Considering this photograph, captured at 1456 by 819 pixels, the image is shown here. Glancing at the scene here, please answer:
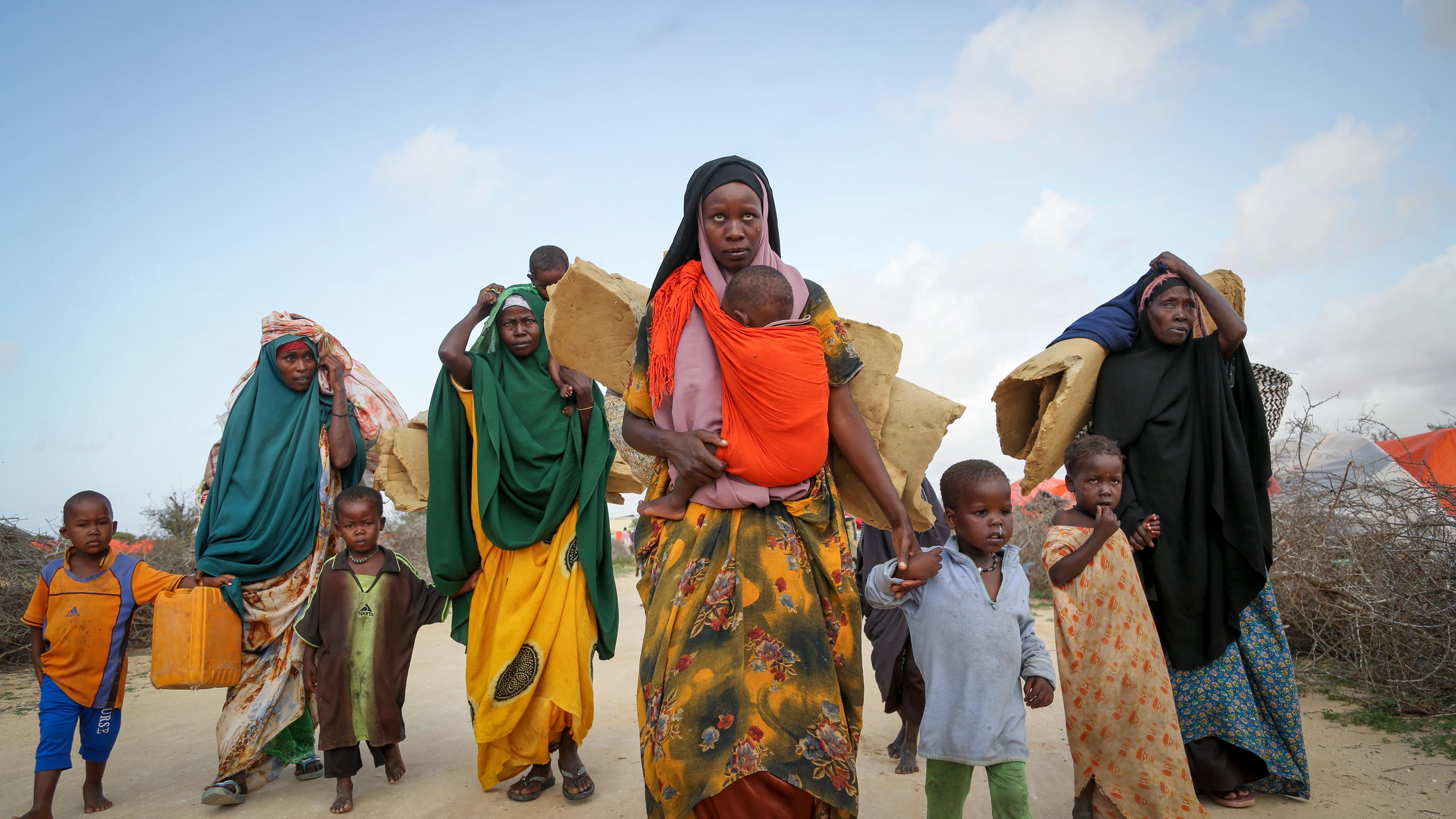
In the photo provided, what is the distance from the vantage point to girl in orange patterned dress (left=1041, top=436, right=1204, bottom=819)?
3.48 metres

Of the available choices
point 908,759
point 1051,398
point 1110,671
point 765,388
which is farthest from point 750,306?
point 908,759

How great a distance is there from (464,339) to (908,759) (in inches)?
135

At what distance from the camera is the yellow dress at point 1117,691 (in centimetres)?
A: 346

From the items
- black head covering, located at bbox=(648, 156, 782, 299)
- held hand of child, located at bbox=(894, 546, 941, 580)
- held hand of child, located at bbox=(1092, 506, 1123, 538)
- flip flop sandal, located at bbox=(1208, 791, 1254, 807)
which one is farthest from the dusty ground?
black head covering, located at bbox=(648, 156, 782, 299)

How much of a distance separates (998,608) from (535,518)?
262cm

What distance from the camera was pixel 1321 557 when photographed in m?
6.46

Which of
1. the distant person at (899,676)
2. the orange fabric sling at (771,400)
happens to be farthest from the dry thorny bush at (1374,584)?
the orange fabric sling at (771,400)

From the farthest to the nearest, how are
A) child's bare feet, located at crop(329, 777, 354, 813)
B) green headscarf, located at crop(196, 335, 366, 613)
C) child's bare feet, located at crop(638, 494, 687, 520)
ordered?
green headscarf, located at crop(196, 335, 366, 613), child's bare feet, located at crop(329, 777, 354, 813), child's bare feet, located at crop(638, 494, 687, 520)

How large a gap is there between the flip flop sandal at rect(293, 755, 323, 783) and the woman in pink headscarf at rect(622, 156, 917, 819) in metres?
3.31

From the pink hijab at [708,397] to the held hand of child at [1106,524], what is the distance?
1493 mm

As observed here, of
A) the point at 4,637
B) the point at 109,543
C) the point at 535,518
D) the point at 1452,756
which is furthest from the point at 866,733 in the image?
the point at 4,637

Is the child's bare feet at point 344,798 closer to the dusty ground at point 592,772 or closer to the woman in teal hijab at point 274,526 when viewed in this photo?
the dusty ground at point 592,772

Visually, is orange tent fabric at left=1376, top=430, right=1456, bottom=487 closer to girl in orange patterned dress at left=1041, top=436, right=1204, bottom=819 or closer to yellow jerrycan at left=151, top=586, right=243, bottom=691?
girl in orange patterned dress at left=1041, top=436, right=1204, bottom=819

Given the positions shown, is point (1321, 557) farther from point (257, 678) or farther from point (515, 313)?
point (257, 678)
